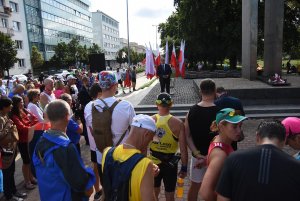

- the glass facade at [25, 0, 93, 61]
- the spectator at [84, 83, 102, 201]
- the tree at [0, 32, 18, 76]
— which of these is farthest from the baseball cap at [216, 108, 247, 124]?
the glass facade at [25, 0, 93, 61]

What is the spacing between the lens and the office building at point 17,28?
44281 mm

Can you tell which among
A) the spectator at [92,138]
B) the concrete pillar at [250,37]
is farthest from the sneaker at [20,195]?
the concrete pillar at [250,37]

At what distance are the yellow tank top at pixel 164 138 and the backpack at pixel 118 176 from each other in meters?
1.52

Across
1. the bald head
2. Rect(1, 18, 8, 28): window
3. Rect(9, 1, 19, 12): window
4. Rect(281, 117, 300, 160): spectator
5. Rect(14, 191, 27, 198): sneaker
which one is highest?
Rect(9, 1, 19, 12): window

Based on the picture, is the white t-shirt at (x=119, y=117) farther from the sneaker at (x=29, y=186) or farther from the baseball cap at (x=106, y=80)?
the sneaker at (x=29, y=186)

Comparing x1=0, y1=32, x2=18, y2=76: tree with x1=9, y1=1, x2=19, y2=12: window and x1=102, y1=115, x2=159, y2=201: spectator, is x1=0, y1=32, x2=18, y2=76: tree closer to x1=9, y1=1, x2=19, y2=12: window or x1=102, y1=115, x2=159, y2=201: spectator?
x1=9, y1=1, x2=19, y2=12: window

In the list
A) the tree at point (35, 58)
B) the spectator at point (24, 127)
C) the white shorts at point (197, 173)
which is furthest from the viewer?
the tree at point (35, 58)

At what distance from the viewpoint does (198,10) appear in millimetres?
30656

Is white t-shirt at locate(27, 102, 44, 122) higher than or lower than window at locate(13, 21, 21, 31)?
lower

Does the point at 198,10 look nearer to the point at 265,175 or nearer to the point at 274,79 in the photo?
the point at 274,79

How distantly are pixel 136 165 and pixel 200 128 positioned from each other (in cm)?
188

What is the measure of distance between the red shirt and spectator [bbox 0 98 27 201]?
14.6 inches

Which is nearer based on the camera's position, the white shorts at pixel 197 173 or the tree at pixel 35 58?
the white shorts at pixel 197 173

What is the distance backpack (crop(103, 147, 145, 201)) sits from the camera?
2.27 m
